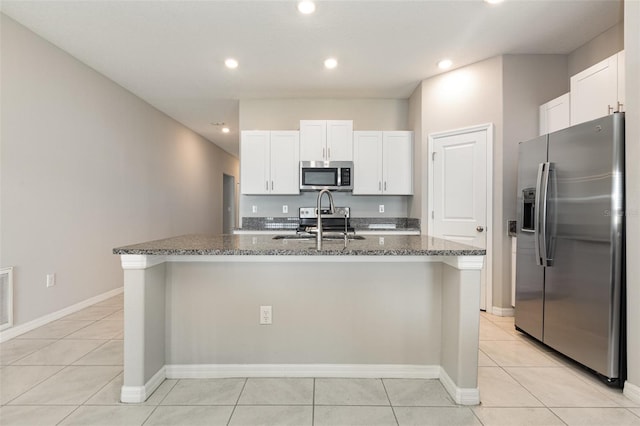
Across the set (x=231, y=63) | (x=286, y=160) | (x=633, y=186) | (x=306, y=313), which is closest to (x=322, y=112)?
(x=286, y=160)

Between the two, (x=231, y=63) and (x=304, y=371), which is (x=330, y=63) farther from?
(x=304, y=371)

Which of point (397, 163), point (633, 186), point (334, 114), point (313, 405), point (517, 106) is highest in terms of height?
point (334, 114)

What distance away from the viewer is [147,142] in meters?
4.68

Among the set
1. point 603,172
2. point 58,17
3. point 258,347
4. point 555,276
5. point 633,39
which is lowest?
point 258,347

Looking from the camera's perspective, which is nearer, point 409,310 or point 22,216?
point 409,310

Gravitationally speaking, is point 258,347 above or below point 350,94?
below

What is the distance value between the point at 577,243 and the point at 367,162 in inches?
101

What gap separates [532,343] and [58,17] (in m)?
4.83

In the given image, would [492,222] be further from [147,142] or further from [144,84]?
[147,142]

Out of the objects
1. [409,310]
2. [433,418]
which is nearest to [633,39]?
[409,310]

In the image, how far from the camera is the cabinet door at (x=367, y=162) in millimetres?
4238

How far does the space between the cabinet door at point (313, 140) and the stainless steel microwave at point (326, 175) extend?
105mm

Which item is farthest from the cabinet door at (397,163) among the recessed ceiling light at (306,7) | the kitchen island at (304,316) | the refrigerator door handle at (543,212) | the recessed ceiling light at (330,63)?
the kitchen island at (304,316)

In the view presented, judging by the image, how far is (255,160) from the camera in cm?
430
